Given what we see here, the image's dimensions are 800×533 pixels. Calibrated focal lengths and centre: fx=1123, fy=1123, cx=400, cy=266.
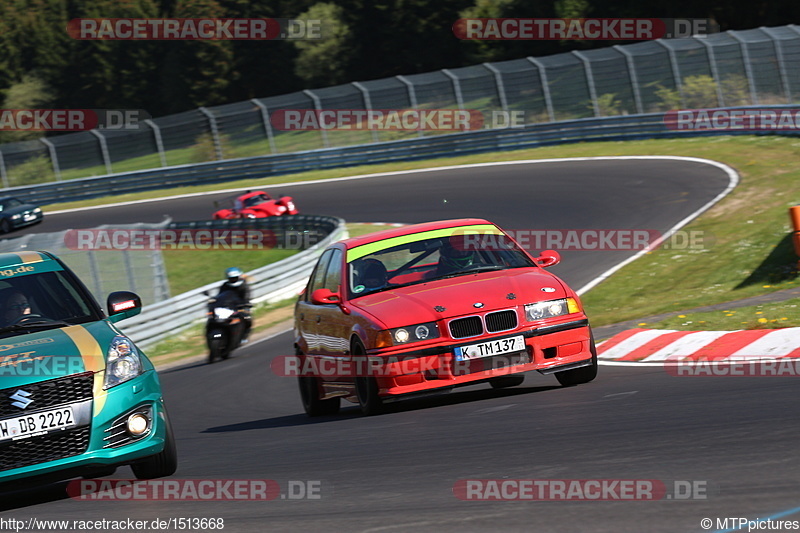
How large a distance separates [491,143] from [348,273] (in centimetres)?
2863

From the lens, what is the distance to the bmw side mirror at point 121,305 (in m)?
7.55

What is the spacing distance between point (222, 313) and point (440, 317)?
8.98m

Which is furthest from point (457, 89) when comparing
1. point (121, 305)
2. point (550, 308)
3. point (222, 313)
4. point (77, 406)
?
point (77, 406)

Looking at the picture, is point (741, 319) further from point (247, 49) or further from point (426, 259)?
point (247, 49)

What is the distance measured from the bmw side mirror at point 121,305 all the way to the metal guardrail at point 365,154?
24.9 metres

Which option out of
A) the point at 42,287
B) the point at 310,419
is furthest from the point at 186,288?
the point at 42,287

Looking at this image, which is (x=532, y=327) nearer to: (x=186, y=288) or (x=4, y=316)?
(x=4, y=316)

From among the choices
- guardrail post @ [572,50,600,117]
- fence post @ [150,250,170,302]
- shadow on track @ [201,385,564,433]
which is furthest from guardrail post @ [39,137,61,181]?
shadow on track @ [201,385,564,433]

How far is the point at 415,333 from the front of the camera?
330 inches

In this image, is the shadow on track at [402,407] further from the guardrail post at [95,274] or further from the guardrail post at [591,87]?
the guardrail post at [591,87]

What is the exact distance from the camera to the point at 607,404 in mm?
7555

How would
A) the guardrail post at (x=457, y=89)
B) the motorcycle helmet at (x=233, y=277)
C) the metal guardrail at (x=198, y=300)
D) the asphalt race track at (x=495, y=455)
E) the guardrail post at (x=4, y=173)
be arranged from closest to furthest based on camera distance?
the asphalt race track at (x=495, y=455)
the motorcycle helmet at (x=233, y=277)
the metal guardrail at (x=198, y=300)
the guardrail post at (x=457, y=89)
the guardrail post at (x=4, y=173)

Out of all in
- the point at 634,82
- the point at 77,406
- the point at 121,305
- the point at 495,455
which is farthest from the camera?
the point at 634,82

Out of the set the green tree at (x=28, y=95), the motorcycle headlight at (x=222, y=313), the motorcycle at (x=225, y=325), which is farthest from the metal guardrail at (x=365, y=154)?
the green tree at (x=28, y=95)
